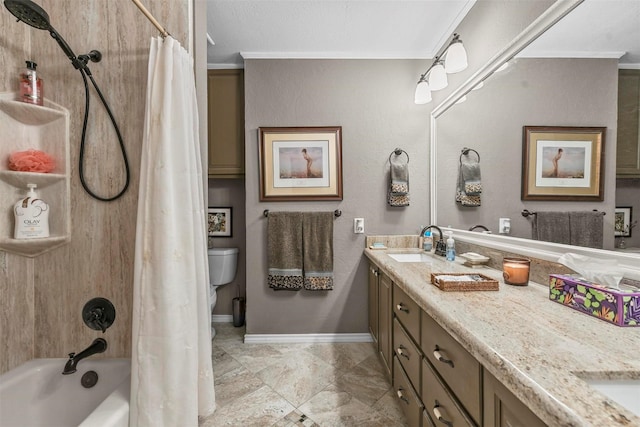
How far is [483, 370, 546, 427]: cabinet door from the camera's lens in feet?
1.77

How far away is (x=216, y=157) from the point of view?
249cm

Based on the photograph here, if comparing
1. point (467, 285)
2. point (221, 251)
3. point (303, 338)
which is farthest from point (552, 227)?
point (221, 251)

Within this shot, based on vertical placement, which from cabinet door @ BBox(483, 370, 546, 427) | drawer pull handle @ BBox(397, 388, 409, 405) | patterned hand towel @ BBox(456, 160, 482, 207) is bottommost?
drawer pull handle @ BBox(397, 388, 409, 405)

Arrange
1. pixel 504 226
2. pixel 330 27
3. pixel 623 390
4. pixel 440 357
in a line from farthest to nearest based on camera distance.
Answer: pixel 330 27 < pixel 504 226 < pixel 440 357 < pixel 623 390

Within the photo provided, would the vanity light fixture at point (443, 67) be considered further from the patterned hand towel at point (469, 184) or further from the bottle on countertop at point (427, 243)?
the bottle on countertop at point (427, 243)

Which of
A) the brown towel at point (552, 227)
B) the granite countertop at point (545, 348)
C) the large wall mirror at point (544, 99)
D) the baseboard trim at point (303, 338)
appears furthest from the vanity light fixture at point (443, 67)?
the baseboard trim at point (303, 338)

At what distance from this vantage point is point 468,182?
5.86 feet

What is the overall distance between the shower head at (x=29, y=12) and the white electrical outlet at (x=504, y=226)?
225 centimetres

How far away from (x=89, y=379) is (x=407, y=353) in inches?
58.2

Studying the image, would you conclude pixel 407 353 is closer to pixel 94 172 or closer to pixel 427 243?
pixel 427 243

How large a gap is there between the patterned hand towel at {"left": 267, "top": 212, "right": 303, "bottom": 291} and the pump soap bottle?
1.39 meters

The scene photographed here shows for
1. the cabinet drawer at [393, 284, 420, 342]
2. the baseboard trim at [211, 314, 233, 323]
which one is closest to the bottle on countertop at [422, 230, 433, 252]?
the cabinet drawer at [393, 284, 420, 342]

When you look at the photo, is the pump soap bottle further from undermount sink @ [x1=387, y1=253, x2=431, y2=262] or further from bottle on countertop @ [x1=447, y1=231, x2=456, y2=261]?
bottle on countertop @ [x1=447, y1=231, x2=456, y2=261]

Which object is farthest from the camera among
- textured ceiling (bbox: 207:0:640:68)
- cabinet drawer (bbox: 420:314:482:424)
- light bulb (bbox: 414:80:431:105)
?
light bulb (bbox: 414:80:431:105)
